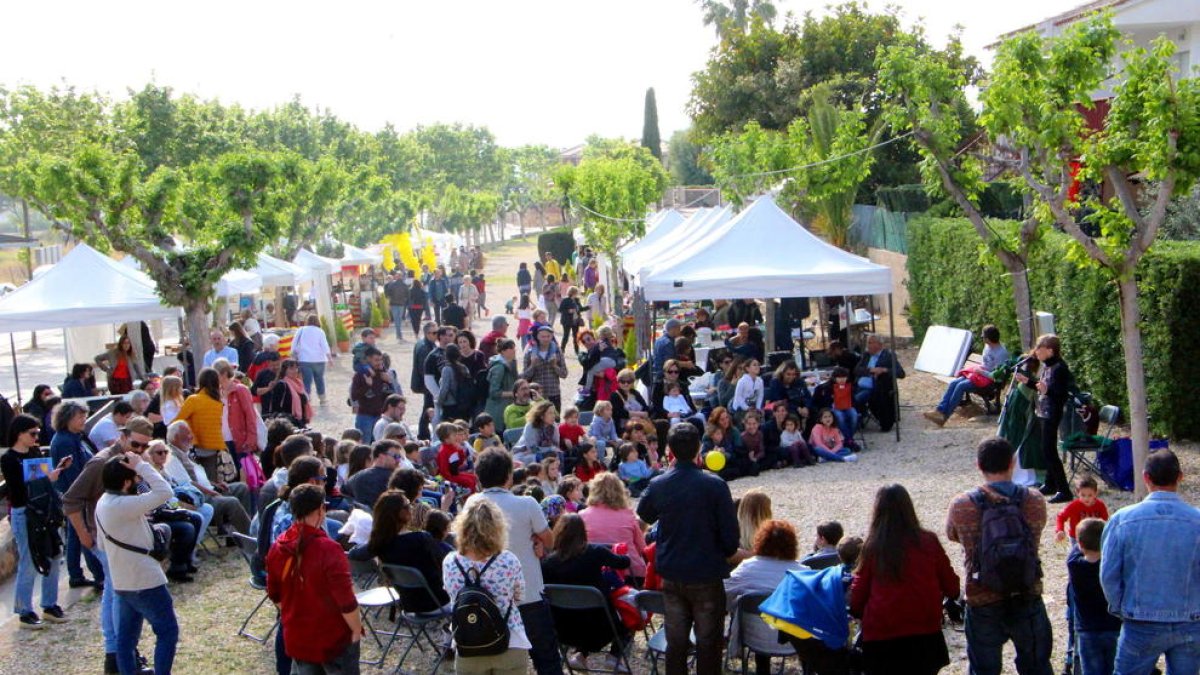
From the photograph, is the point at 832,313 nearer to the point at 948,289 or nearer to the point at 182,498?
the point at 948,289

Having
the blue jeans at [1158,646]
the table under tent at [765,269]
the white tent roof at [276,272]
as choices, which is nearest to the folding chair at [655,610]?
the blue jeans at [1158,646]

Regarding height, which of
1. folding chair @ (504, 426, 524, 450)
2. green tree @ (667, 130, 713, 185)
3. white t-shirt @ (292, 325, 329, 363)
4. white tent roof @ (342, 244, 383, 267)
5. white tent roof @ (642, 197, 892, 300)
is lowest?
folding chair @ (504, 426, 524, 450)

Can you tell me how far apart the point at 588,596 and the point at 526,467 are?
3.35m

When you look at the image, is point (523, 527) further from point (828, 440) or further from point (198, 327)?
point (198, 327)

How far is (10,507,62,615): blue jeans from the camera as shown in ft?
28.3

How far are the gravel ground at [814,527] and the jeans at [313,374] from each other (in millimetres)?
1674

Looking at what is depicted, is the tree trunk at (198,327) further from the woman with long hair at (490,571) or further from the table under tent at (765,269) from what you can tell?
the woman with long hair at (490,571)

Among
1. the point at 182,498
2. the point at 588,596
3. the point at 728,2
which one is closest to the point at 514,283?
the point at 728,2

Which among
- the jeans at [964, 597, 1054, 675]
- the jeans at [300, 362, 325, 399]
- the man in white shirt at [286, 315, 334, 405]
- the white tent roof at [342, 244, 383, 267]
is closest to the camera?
the jeans at [964, 597, 1054, 675]

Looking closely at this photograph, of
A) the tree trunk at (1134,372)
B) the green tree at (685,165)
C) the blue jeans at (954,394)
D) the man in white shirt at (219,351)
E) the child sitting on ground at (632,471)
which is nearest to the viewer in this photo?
A: the tree trunk at (1134,372)

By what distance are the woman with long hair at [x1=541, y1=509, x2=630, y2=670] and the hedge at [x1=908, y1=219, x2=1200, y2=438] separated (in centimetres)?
604

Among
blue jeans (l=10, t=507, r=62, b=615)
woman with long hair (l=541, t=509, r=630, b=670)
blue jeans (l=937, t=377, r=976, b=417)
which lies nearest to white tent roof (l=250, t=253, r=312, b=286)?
blue jeans (l=937, t=377, r=976, b=417)

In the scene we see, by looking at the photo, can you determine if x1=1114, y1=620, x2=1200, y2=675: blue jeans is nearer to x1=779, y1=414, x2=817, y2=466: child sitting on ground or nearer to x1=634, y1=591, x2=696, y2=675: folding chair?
x1=634, y1=591, x2=696, y2=675: folding chair

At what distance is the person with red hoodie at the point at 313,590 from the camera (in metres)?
5.51
